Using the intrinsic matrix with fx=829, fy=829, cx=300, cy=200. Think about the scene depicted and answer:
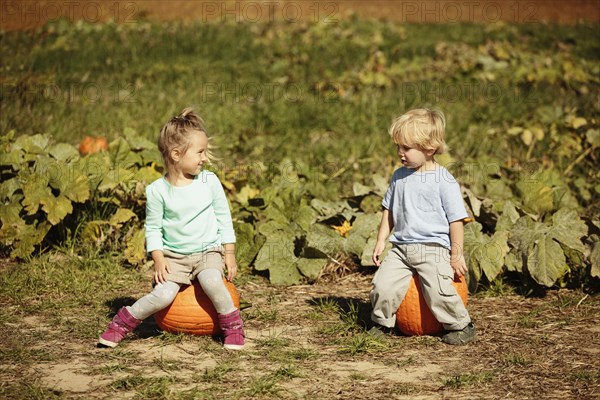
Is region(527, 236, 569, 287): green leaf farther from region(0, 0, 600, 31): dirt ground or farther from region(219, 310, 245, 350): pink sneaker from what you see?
region(0, 0, 600, 31): dirt ground

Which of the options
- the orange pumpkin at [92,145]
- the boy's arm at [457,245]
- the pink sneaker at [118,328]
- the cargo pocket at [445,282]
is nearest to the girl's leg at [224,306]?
the pink sneaker at [118,328]

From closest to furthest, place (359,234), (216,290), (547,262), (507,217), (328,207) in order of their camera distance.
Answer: (216,290)
(547,262)
(507,217)
(359,234)
(328,207)

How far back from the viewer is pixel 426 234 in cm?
402

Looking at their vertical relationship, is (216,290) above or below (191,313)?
above

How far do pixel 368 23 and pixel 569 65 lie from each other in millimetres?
3590

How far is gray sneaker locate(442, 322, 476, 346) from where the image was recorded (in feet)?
13.2

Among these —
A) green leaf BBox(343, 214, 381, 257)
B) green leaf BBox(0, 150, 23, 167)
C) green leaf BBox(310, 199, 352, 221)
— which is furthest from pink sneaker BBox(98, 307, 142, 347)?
green leaf BBox(0, 150, 23, 167)

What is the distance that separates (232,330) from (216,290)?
0.68 ft

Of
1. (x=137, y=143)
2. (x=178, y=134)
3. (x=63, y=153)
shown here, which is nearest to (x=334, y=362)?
(x=178, y=134)

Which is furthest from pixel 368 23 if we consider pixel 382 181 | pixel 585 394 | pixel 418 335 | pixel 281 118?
pixel 585 394

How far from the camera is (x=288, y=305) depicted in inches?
185

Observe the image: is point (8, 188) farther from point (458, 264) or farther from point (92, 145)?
point (458, 264)

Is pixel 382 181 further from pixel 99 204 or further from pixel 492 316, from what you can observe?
pixel 99 204

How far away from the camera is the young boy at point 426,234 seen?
398 cm
